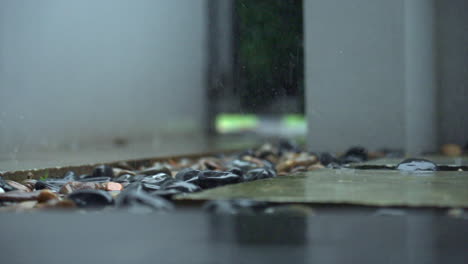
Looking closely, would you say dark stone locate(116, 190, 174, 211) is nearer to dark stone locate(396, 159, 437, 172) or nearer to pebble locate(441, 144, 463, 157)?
dark stone locate(396, 159, 437, 172)

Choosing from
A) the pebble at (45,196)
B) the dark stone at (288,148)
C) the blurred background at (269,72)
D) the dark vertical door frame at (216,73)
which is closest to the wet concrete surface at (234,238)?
the pebble at (45,196)

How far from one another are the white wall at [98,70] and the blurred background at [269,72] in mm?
12

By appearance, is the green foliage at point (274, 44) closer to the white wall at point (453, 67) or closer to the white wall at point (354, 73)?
the white wall at point (354, 73)

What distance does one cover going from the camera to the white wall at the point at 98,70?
11.5ft

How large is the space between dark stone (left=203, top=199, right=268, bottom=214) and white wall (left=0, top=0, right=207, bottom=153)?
2.46m

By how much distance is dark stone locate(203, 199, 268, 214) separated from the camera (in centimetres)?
103

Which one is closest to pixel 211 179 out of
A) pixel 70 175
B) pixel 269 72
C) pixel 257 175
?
pixel 257 175

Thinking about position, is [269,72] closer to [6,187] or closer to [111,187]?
[111,187]

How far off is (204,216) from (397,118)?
2.15 meters

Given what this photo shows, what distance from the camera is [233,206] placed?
105 cm

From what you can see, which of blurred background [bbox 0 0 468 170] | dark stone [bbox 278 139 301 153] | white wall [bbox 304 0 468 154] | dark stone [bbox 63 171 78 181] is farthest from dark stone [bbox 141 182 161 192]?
dark stone [bbox 278 139 301 153]

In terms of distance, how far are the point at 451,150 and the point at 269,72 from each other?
0.85 meters

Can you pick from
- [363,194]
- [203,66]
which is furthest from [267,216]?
[203,66]

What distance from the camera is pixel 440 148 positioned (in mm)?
2830
